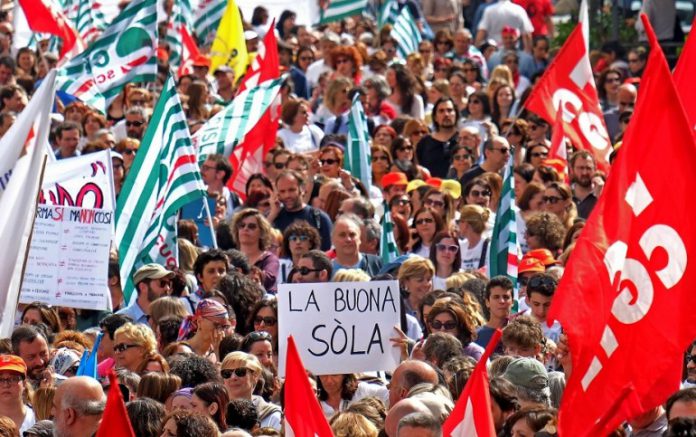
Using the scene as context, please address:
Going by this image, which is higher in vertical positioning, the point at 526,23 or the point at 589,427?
the point at 526,23

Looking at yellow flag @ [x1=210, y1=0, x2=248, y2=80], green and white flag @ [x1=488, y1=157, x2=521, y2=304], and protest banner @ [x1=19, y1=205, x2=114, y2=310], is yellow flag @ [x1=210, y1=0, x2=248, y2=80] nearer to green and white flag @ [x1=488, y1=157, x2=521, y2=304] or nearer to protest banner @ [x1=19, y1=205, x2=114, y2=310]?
green and white flag @ [x1=488, y1=157, x2=521, y2=304]

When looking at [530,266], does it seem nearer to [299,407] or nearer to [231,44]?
[299,407]

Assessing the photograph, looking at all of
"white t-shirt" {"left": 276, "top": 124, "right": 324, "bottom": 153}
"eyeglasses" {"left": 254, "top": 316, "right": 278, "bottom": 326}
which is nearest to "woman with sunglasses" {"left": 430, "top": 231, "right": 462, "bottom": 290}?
"eyeglasses" {"left": 254, "top": 316, "right": 278, "bottom": 326}

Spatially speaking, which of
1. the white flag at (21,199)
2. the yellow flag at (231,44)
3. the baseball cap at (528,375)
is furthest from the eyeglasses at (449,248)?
the yellow flag at (231,44)

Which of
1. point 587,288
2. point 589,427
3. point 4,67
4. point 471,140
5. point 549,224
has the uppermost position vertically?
point 4,67

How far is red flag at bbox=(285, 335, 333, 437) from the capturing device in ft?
27.3

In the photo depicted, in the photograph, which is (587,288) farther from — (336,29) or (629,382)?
(336,29)

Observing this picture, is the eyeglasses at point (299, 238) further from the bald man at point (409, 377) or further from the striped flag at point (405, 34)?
the striped flag at point (405, 34)

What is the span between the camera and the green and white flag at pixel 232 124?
1689 cm

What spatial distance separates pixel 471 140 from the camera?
58.0 feet

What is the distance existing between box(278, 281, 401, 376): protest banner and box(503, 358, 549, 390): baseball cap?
1444 millimetres

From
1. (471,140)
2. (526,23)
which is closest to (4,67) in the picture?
(471,140)

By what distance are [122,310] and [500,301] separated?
2517mm

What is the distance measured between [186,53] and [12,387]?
11.9 meters
